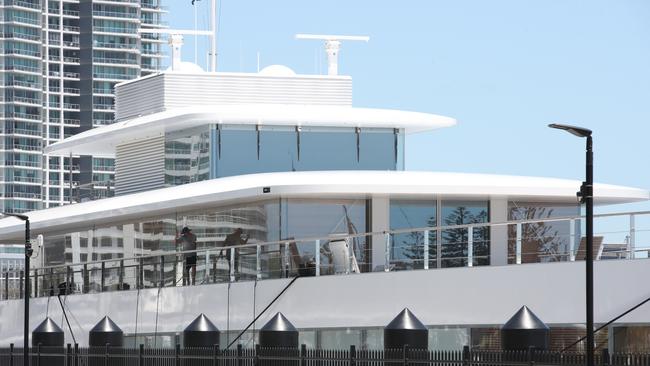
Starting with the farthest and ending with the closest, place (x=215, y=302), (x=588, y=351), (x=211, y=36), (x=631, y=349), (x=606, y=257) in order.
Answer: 1. (x=211, y=36)
2. (x=215, y=302)
3. (x=606, y=257)
4. (x=631, y=349)
5. (x=588, y=351)

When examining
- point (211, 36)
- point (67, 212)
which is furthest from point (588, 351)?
point (211, 36)

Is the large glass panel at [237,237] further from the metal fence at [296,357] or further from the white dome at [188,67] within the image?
the white dome at [188,67]

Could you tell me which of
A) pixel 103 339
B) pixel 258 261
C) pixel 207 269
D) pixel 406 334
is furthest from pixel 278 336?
pixel 103 339

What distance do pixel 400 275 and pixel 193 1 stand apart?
27.0 meters

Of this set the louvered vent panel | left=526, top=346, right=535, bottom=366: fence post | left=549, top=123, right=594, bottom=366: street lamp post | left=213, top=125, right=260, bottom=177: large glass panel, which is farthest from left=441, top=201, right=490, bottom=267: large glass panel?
the louvered vent panel

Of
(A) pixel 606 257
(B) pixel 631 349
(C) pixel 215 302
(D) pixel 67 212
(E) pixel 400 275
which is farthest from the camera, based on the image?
(D) pixel 67 212

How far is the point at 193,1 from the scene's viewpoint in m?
58.3

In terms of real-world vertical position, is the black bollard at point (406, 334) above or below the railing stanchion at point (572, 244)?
below

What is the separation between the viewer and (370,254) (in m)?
36.3

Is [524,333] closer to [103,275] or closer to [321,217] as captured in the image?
[321,217]

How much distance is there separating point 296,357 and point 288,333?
1.95 meters

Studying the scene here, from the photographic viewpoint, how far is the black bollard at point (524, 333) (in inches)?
1102

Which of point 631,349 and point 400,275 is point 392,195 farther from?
point 631,349

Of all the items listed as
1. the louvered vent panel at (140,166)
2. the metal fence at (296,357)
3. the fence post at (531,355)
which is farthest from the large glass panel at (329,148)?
the fence post at (531,355)
